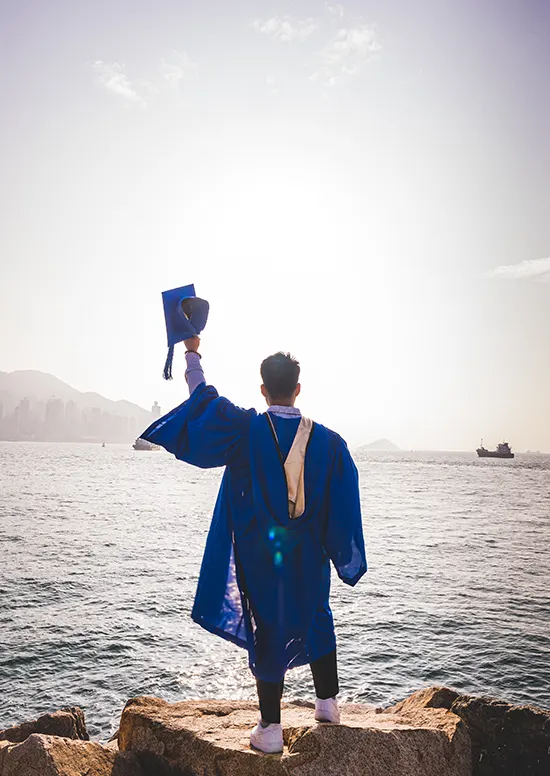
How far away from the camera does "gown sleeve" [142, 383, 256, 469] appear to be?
349 centimetres

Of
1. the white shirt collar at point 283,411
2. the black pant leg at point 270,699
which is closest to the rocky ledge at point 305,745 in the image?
the black pant leg at point 270,699

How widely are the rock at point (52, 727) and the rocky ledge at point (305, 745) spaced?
1.05m

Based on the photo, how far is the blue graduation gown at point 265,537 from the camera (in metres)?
3.33

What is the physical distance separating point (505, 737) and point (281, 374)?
3142 millimetres

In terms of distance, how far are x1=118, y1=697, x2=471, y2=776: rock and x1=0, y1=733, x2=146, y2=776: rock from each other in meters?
0.17

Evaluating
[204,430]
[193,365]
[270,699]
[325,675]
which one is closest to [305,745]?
[270,699]

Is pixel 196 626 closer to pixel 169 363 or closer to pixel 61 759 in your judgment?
pixel 61 759

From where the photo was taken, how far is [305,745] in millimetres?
3223

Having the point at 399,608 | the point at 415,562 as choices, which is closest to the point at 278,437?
the point at 399,608

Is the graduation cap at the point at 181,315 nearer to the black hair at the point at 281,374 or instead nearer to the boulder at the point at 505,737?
the black hair at the point at 281,374

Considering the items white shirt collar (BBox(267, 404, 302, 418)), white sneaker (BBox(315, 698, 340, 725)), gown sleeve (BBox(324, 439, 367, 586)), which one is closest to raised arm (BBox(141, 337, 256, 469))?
white shirt collar (BBox(267, 404, 302, 418))

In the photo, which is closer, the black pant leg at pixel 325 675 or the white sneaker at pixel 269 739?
the white sneaker at pixel 269 739

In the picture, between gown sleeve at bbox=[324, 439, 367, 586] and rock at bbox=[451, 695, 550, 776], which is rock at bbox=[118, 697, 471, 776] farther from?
gown sleeve at bbox=[324, 439, 367, 586]

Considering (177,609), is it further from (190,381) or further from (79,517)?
(79,517)
